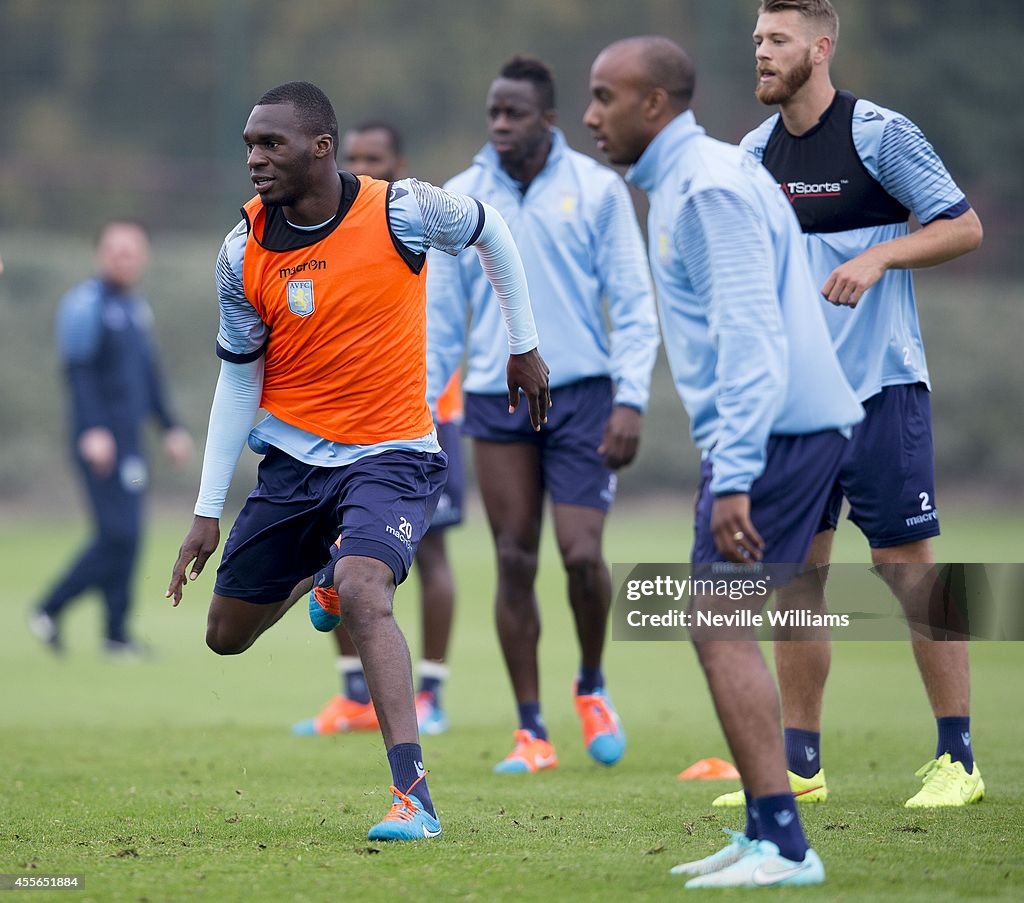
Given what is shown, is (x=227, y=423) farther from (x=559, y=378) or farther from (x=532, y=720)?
(x=532, y=720)

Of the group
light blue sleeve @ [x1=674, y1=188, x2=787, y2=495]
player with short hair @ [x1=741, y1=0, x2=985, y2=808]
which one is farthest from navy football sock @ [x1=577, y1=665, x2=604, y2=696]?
light blue sleeve @ [x1=674, y1=188, x2=787, y2=495]

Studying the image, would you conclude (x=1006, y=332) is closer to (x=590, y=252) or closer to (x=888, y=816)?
(x=590, y=252)

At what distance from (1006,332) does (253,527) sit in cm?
2189

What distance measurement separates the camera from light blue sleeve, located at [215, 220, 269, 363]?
5.63 meters

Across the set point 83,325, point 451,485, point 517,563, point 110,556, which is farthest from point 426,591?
point 83,325

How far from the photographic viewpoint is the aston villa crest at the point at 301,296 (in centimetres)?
560

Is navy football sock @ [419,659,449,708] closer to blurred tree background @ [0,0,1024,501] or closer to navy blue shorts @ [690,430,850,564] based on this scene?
navy blue shorts @ [690,430,850,564]

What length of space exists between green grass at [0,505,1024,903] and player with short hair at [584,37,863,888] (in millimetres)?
293

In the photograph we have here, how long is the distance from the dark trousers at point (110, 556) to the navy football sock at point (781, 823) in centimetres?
863

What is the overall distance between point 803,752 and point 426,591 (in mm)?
2954

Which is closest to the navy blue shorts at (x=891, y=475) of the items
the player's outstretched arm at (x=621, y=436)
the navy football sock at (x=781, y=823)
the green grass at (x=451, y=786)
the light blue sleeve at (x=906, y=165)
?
the light blue sleeve at (x=906, y=165)

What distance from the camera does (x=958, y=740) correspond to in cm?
600

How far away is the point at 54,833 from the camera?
5.43 meters

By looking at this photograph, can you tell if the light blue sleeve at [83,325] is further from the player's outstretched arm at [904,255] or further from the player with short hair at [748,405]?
the player with short hair at [748,405]
